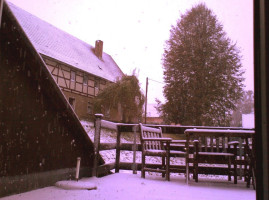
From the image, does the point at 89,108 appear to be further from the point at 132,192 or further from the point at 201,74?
the point at 132,192

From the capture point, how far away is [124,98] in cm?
2302

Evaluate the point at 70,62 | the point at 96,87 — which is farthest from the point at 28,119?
the point at 96,87

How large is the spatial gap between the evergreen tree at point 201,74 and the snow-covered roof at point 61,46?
307 inches

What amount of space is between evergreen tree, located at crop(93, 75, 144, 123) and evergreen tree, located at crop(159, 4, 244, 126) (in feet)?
15.0

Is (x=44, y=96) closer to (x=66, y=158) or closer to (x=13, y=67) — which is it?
(x=13, y=67)

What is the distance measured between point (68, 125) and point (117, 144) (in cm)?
183

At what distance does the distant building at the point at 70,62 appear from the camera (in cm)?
2033

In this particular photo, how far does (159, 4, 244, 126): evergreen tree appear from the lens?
57.0ft

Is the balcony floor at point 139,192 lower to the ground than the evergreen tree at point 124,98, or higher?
lower

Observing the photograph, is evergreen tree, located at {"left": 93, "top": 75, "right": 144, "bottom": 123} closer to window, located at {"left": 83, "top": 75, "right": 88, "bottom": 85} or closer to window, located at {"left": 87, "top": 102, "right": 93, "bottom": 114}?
window, located at {"left": 87, "top": 102, "right": 93, "bottom": 114}

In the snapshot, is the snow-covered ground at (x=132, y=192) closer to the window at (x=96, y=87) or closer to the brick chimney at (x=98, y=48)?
the window at (x=96, y=87)

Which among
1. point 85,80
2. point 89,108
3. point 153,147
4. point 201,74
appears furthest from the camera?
point 89,108

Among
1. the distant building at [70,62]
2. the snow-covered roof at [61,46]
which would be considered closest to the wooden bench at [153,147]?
the distant building at [70,62]

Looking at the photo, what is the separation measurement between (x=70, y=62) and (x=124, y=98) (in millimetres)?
5038
